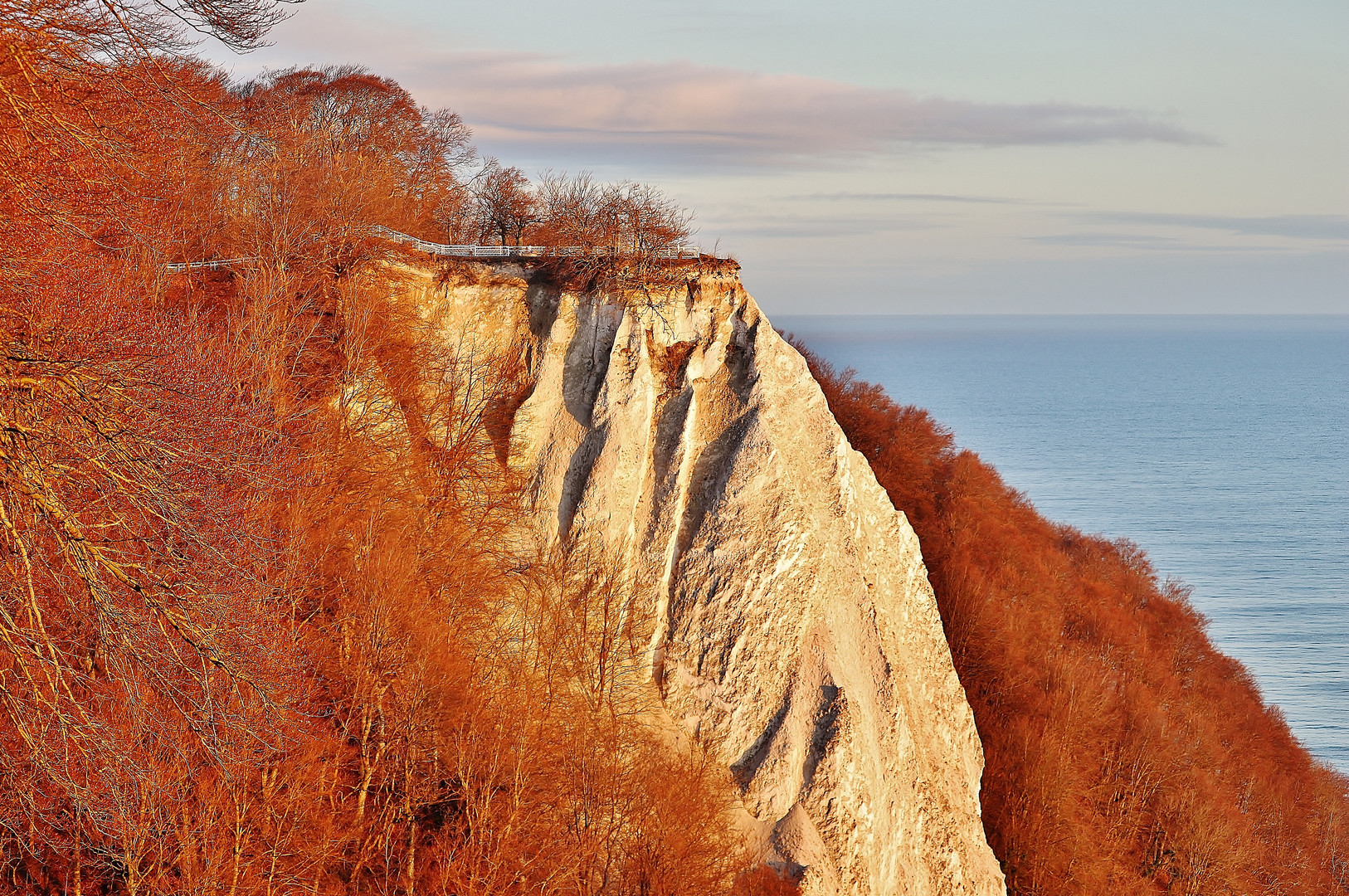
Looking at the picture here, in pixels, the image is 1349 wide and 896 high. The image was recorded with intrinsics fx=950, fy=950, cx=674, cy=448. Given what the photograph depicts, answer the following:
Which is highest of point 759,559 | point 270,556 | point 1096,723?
point 270,556

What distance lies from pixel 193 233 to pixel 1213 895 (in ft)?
129

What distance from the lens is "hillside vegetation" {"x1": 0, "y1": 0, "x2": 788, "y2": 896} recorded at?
833cm

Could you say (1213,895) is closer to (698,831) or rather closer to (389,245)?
(698,831)

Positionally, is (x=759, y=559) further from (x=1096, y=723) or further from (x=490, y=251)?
(x=1096, y=723)

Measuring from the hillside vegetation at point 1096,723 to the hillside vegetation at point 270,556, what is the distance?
14.6m

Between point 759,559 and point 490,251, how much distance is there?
11.7 metres

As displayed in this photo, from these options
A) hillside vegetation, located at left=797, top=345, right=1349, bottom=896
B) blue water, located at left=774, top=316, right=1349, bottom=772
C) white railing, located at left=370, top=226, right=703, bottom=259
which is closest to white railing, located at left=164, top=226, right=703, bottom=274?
white railing, located at left=370, top=226, right=703, bottom=259

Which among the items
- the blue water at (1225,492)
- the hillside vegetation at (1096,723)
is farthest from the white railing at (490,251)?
the blue water at (1225,492)

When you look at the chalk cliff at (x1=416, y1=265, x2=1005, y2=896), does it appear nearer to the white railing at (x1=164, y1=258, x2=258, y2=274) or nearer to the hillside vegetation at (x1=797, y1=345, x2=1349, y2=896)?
the white railing at (x1=164, y1=258, x2=258, y2=274)

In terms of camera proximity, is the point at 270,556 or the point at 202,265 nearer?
the point at 270,556

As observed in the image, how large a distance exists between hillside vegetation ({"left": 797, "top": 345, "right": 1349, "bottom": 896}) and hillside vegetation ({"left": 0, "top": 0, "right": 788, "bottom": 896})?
1462cm

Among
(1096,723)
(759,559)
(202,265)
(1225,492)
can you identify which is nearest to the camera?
(759,559)

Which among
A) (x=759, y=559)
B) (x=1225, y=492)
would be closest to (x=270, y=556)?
(x=759, y=559)

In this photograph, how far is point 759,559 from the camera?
23328 millimetres
